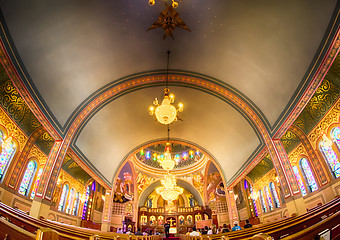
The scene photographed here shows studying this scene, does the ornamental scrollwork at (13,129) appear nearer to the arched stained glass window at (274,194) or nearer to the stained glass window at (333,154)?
the stained glass window at (333,154)

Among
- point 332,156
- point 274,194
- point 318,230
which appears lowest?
point 318,230

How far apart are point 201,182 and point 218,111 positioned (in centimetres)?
1275

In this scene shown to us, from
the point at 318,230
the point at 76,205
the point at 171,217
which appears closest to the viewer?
the point at 318,230

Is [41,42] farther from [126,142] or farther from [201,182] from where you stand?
[201,182]

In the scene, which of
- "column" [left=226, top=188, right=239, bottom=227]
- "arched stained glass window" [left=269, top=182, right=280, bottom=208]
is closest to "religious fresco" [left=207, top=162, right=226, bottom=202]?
"column" [left=226, top=188, right=239, bottom=227]

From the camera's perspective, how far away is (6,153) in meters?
7.98

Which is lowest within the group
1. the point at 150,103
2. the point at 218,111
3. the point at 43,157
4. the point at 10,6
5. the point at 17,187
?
the point at 17,187

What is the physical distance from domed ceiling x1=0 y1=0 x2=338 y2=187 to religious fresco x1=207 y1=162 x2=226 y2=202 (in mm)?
9254

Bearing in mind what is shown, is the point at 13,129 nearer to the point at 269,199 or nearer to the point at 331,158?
the point at 331,158

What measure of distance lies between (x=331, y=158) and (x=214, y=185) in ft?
44.8

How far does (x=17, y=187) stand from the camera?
840 centimetres

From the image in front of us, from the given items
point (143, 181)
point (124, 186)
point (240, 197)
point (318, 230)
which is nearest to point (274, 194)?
point (240, 197)

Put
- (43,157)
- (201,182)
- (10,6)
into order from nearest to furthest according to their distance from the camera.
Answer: (10,6) < (43,157) < (201,182)

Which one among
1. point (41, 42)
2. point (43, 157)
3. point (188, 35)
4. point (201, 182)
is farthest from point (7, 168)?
point (201, 182)
